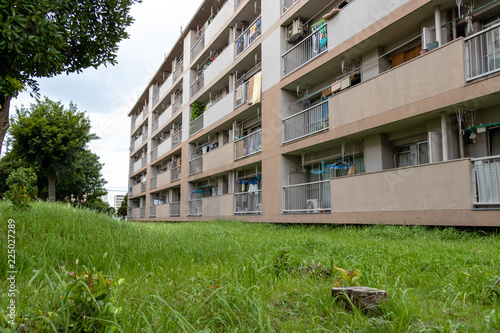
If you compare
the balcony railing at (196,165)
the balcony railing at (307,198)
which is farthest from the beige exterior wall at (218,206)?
the balcony railing at (307,198)

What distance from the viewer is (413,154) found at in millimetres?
9820

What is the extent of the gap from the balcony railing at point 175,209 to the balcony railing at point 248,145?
9.05 meters

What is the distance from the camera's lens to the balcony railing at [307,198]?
37.3 ft

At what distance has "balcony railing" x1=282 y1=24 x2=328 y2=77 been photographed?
39.5 feet

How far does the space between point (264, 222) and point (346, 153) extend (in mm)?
4463

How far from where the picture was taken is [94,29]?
6.11 m

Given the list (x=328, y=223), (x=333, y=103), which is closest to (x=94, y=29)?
(x=333, y=103)

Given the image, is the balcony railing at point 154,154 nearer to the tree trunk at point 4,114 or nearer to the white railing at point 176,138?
the white railing at point 176,138

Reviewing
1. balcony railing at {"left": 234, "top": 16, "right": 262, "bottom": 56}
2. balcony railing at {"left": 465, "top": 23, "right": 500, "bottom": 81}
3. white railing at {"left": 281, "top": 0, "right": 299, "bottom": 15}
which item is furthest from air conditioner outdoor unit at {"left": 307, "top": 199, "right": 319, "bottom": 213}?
balcony railing at {"left": 234, "top": 16, "right": 262, "bottom": 56}

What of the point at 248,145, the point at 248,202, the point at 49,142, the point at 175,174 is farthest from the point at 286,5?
the point at 49,142

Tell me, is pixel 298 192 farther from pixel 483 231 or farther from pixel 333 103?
pixel 483 231

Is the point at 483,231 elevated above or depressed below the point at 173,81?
below

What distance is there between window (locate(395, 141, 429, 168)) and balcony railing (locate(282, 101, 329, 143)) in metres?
2.39

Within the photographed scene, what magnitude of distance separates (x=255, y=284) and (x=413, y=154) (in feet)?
26.5
